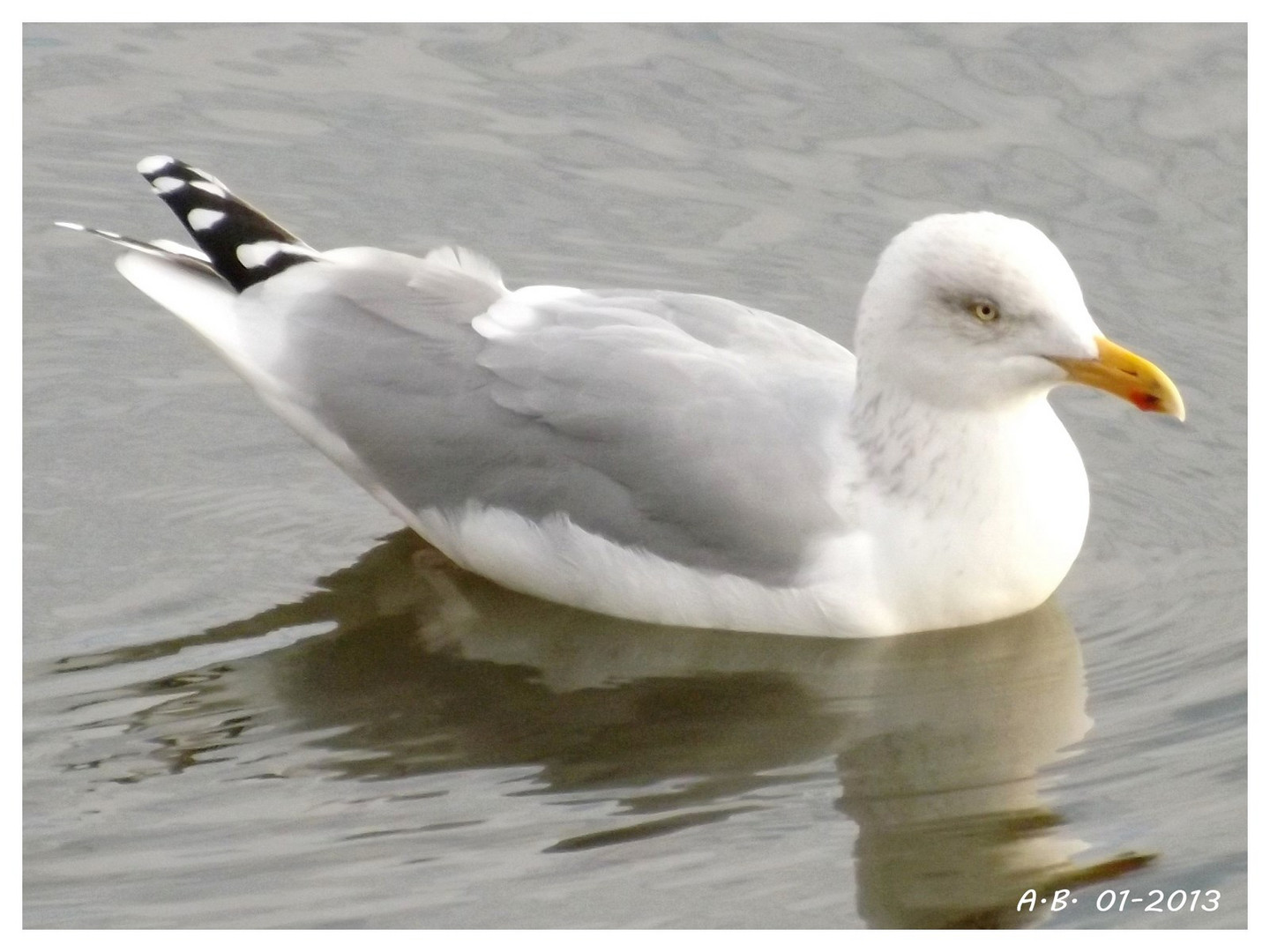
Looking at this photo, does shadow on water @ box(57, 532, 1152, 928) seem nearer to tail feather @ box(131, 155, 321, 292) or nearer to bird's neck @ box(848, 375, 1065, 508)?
bird's neck @ box(848, 375, 1065, 508)

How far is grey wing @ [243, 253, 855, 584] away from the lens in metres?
6.46

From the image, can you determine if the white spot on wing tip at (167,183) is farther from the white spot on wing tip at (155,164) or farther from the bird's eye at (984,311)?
the bird's eye at (984,311)

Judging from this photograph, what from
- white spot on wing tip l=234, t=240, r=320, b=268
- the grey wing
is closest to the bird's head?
the grey wing

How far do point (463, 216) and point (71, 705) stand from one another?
337 centimetres

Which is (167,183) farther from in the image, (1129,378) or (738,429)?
(1129,378)

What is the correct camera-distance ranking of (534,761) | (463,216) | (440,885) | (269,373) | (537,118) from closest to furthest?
1. (440,885)
2. (534,761)
3. (269,373)
4. (463,216)
5. (537,118)

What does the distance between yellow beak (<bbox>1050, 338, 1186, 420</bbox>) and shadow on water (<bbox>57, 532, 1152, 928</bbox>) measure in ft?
3.12

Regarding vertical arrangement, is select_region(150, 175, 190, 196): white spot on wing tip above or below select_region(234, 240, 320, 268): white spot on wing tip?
above

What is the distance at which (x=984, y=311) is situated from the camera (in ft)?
20.7

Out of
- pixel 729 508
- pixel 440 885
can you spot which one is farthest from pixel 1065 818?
pixel 440 885

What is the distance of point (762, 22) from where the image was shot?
33.4ft

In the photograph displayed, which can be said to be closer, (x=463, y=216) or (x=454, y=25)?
(x=463, y=216)

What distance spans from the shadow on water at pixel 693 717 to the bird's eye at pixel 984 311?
105cm

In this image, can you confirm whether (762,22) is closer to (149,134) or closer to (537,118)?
(537,118)
